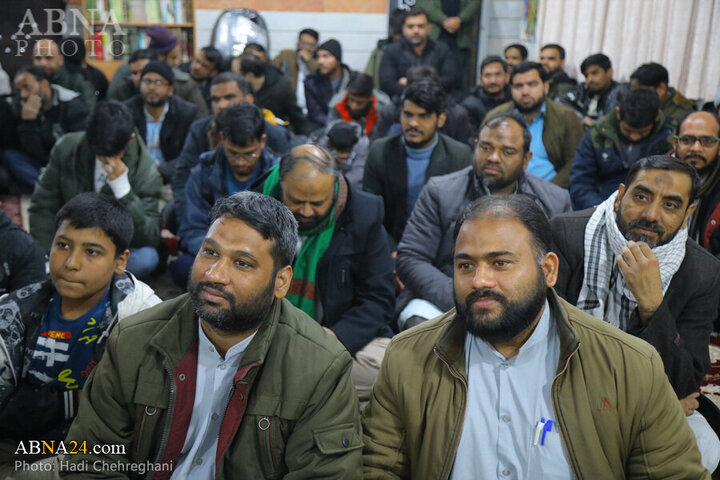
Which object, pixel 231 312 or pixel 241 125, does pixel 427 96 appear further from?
pixel 231 312

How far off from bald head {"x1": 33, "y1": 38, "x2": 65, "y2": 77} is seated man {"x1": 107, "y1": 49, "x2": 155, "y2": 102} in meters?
0.45

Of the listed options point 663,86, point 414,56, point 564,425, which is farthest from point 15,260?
point 414,56

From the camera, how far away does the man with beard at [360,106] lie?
4938mm

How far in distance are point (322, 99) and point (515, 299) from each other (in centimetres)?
492

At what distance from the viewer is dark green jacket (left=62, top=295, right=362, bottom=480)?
1609mm

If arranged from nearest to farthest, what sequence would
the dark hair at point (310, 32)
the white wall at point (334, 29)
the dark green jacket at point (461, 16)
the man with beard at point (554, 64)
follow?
the man with beard at point (554, 64), the dark hair at point (310, 32), the dark green jacket at point (461, 16), the white wall at point (334, 29)

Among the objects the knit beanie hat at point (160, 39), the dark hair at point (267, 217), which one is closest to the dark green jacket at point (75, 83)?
the knit beanie hat at point (160, 39)

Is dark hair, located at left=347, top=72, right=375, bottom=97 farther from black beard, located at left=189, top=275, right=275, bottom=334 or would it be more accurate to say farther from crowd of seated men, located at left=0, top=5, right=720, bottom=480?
black beard, located at left=189, top=275, right=275, bottom=334

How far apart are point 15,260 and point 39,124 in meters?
3.19

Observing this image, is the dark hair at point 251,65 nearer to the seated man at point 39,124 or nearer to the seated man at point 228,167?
the seated man at point 39,124

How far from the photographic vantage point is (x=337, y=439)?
5.26ft

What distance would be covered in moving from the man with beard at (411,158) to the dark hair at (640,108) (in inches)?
34.8

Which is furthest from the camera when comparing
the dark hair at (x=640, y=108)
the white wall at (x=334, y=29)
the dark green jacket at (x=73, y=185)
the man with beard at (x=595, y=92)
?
the white wall at (x=334, y=29)

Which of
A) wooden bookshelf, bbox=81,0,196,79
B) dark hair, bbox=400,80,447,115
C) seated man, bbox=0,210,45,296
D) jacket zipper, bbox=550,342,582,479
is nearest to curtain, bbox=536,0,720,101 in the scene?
dark hair, bbox=400,80,447,115
